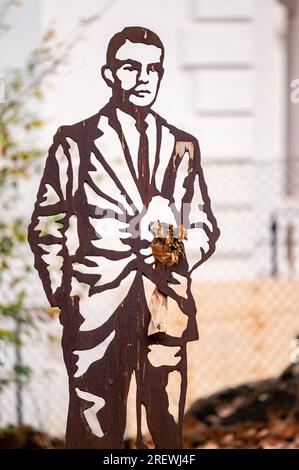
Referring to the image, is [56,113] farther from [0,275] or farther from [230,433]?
[230,433]

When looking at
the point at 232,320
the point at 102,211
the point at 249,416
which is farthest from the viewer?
the point at 232,320

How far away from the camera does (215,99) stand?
272 inches

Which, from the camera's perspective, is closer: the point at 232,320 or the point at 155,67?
the point at 155,67

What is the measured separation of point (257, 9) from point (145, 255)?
12.4ft

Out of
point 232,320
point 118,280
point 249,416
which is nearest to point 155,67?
point 118,280

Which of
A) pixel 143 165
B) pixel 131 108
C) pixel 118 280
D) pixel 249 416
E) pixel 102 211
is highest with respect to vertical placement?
pixel 131 108

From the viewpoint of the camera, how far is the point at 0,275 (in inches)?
243

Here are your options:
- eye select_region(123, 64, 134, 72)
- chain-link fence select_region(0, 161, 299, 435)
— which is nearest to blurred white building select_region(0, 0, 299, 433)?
chain-link fence select_region(0, 161, 299, 435)

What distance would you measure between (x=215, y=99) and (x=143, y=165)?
3.34m

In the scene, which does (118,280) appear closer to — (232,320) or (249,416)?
(249,416)

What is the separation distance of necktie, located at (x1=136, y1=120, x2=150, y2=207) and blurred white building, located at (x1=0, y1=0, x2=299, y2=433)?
9.51 ft

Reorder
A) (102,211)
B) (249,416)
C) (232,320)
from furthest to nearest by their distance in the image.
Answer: (232,320), (249,416), (102,211)

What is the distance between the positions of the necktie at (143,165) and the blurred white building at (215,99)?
2899 millimetres
